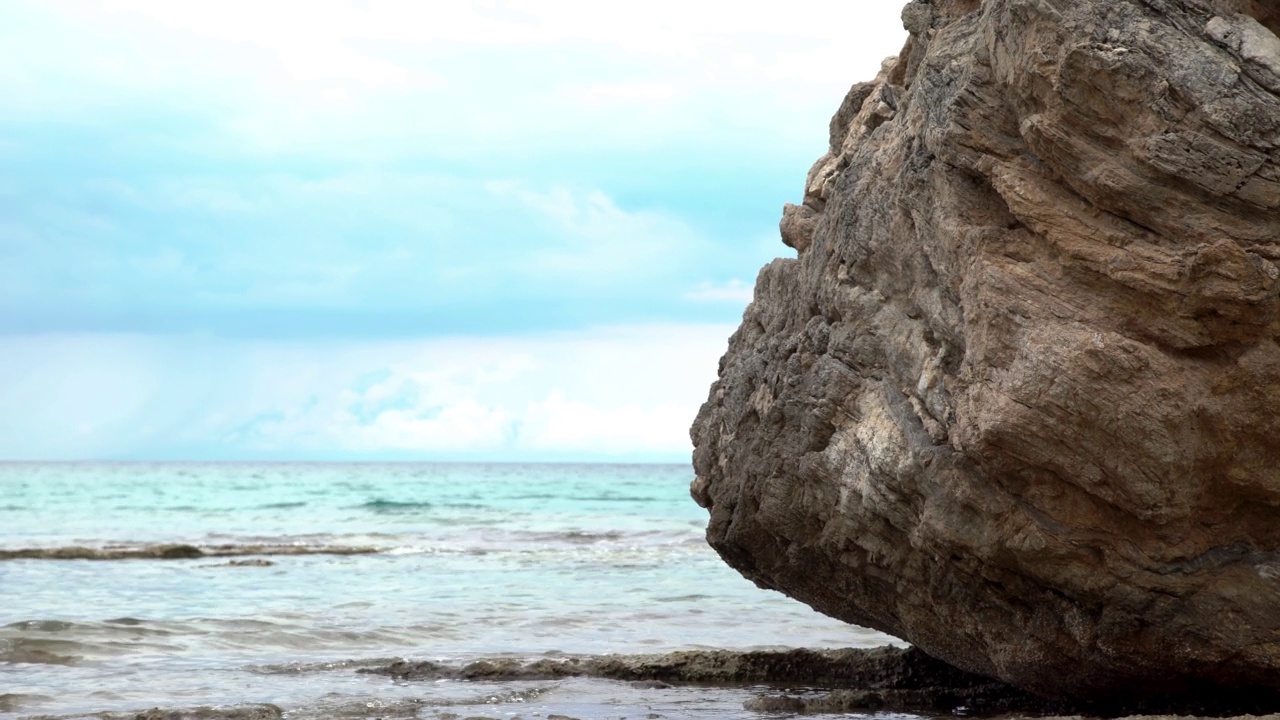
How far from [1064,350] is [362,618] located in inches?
538

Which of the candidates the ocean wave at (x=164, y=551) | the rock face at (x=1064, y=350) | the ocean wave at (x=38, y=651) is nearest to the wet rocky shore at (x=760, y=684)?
the rock face at (x=1064, y=350)

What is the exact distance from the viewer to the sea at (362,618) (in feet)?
36.4

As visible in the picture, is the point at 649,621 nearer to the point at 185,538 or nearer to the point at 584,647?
the point at 584,647

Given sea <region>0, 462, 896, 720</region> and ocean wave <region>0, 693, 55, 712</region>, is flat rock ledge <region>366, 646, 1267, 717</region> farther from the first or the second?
ocean wave <region>0, 693, 55, 712</region>

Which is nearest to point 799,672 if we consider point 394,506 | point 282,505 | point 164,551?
point 164,551

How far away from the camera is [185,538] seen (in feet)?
130

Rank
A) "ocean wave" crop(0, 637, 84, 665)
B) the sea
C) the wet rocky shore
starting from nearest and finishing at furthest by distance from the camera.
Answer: the wet rocky shore < the sea < "ocean wave" crop(0, 637, 84, 665)

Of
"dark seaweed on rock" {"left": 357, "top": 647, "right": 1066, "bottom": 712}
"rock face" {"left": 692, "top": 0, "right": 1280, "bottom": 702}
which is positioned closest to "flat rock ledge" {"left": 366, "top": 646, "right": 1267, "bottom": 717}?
"dark seaweed on rock" {"left": 357, "top": 647, "right": 1066, "bottom": 712}

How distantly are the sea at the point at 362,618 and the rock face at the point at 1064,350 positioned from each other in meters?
3.02

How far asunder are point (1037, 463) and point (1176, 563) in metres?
1.08

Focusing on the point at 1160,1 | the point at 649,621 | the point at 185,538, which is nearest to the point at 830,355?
the point at 1160,1

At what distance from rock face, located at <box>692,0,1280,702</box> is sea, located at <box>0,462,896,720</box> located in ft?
9.90

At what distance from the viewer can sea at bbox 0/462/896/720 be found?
1109 cm

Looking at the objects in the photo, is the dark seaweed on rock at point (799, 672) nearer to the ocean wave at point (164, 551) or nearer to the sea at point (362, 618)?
the sea at point (362, 618)
